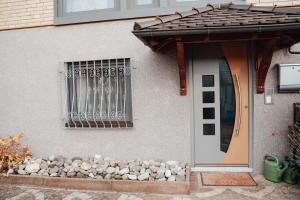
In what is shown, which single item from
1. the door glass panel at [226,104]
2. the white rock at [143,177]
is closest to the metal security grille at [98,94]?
the white rock at [143,177]

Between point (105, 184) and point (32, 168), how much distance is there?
1538 millimetres

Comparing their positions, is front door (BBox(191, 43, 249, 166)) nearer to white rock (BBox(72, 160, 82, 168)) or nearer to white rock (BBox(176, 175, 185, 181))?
white rock (BBox(176, 175, 185, 181))

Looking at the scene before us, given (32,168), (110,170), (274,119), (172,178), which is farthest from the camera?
(32,168)

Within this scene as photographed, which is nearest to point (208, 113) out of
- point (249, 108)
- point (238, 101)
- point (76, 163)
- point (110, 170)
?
point (238, 101)

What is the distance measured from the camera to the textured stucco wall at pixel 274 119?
4.62 m

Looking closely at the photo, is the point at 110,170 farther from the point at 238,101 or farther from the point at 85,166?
the point at 238,101

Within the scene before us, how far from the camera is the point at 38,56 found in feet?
17.8

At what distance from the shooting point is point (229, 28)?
358cm

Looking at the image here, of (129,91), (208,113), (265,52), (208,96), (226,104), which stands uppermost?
(265,52)

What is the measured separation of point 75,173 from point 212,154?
2.62 m

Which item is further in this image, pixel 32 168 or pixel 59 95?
pixel 59 95

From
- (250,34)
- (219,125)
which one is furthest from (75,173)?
(250,34)

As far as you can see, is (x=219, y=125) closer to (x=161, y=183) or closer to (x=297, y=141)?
(x=297, y=141)

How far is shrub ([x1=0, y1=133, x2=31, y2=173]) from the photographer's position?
498cm
